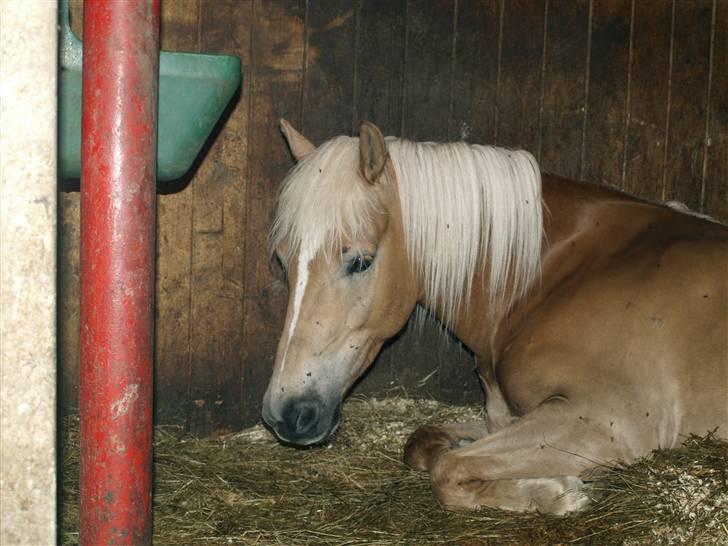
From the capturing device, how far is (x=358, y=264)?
9.87 ft

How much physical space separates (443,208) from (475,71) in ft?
4.04

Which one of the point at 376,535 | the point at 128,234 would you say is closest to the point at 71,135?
the point at 128,234

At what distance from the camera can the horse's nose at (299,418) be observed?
286cm

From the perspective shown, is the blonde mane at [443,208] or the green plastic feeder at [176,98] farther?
the blonde mane at [443,208]

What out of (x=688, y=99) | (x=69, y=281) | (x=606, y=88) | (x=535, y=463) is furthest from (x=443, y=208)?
(x=688, y=99)

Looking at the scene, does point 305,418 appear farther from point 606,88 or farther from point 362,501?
point 606,88

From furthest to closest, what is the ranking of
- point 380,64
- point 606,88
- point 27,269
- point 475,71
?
1. point 606,88
2. point 475,71
3. point 380,64
4. point 27,269

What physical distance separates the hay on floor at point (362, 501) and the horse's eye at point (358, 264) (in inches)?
34.7

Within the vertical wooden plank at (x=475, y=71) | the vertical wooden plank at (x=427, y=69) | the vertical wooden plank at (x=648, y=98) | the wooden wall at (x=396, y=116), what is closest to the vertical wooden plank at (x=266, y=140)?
the wooden wall at (x=396, y=116)

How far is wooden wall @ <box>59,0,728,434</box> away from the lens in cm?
380

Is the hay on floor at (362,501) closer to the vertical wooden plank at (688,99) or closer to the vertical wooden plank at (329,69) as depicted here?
the vertical wooden plank at (329,69)

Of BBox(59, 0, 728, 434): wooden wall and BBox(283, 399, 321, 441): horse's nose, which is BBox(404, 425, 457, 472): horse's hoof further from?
BBox(283, 399, 321, 441): horse's nose

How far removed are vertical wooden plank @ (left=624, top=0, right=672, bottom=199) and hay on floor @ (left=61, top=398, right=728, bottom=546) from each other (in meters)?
1.79

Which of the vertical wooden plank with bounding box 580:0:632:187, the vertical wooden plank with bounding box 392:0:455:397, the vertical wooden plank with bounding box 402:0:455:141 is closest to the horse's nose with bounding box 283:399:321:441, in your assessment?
the vertical wooden plank with bounding box 392:0:455:397
